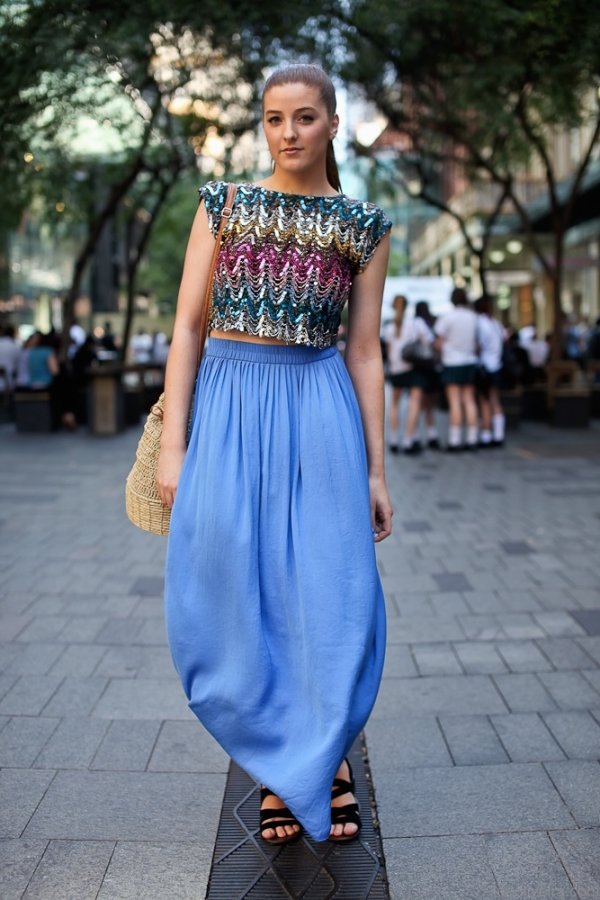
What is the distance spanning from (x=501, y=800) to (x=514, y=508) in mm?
5667

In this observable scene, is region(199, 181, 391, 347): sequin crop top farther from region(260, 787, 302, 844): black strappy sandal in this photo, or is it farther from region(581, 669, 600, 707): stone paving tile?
region(581, 669, 600, 707): stone paving tile

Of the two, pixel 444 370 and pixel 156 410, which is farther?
pixel 444 370

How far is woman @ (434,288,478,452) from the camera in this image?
12.8 meters

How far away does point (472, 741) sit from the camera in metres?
3.86

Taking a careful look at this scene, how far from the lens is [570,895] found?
108 inches

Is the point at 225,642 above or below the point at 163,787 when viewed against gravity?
above

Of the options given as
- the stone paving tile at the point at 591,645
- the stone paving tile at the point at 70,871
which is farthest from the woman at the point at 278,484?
the stone paving tile at the point at 591,645

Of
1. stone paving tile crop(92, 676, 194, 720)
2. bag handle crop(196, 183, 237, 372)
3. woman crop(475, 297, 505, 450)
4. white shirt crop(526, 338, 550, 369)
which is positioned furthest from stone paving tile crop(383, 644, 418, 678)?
white shirt crop(526, 338, 550, 369)

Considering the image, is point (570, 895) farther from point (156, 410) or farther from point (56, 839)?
Answer: point (156, 410)

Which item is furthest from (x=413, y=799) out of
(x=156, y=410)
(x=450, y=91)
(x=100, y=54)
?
(x=450, y=91)

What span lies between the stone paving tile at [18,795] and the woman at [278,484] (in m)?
0.77

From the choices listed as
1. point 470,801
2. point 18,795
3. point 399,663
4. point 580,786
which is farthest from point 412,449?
point 18,795

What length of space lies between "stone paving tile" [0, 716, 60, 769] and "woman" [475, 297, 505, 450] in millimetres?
9619

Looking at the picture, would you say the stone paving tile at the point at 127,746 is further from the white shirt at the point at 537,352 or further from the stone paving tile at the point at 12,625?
the white shirt at the point at 537,352
